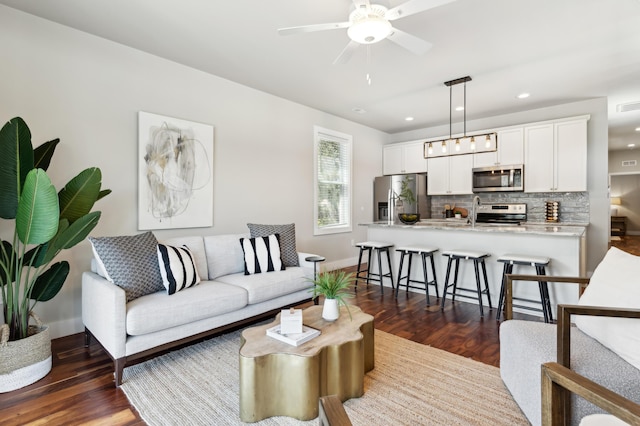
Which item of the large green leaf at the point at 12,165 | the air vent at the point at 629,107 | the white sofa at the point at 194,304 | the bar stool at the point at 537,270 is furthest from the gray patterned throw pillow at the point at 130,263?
the air vent at the point at 629,107

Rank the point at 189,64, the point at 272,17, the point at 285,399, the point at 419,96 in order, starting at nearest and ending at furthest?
1. the point at 285,399
2. the point at 272,17
3. the point at 189,64
4. the point at 419,96

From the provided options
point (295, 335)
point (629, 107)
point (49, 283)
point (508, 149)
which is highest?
point (629, 107)

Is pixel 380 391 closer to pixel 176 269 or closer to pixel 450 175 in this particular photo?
pixel 176 269

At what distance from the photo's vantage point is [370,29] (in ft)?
7.04

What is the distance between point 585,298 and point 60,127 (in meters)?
4.15

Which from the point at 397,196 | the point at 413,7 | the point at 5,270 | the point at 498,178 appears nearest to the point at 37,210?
the point at 5,270

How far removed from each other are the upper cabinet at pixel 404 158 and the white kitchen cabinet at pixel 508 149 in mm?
1149

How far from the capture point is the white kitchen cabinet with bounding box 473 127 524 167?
206 inches

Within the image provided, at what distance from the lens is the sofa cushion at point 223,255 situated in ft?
10.6

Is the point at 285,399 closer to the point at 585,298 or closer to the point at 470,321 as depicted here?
the point at 585,298

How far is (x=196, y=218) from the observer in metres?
3.70

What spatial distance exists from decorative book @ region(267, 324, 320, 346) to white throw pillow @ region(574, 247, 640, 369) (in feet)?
4.88

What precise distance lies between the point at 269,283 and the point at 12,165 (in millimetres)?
2071

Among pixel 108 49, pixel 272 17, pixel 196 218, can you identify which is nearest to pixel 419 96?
pixel 272 17
